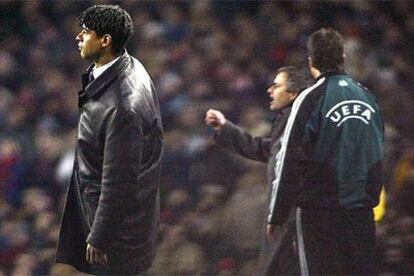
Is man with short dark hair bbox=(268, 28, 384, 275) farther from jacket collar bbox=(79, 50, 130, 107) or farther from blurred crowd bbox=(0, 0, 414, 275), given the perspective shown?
blurred crowd bbox=(0, 0, 414, 275)

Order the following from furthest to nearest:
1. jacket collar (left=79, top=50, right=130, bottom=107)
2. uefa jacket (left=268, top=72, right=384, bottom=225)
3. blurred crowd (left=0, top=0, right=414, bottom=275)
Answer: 1. blurred crowd (left=0, top=0, right=414, bottom=275)
2. uefa jacket (left=268, top=72, right=384, bottom=225)
3. jacket collar (left=79, top=50, right=130, bottom=107)

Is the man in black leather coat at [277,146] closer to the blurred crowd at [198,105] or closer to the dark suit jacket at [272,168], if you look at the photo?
the dark suit jacket at [272,168]

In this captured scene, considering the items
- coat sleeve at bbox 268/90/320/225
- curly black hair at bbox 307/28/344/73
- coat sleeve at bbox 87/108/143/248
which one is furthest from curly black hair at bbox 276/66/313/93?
coat sleeve at bbox 87/108/143/248

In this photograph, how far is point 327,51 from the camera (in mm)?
6438

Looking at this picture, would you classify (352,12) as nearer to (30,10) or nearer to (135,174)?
(30,10)

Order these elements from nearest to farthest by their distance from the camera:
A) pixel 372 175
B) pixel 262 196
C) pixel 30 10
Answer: pixel 372 175
pixel 262 196
pixel 30 10

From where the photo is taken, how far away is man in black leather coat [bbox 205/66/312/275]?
7043 millimetres

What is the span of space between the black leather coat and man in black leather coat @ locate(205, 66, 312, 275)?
1.15 meters

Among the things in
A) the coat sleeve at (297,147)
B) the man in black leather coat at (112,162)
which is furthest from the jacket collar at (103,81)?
the coat sleeve at (297,147)

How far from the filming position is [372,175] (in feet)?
20.8

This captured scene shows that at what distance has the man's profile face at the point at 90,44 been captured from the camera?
5.84 m

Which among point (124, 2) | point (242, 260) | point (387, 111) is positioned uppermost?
point (124, 2)

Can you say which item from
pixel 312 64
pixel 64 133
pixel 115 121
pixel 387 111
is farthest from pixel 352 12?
pixel 115 121

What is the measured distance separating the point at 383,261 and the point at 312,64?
223 cm
